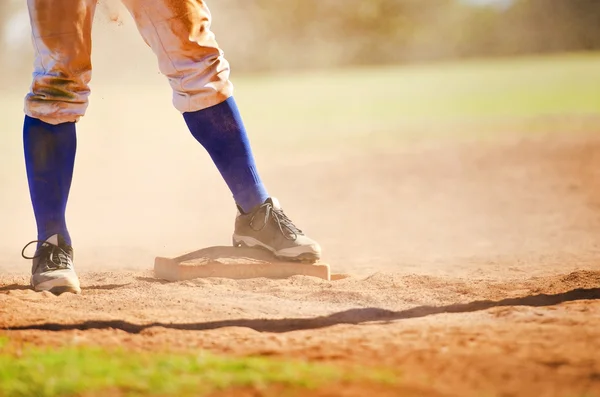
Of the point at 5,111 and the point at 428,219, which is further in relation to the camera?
the point at 5,111

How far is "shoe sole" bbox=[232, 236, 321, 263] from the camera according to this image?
2.77 m

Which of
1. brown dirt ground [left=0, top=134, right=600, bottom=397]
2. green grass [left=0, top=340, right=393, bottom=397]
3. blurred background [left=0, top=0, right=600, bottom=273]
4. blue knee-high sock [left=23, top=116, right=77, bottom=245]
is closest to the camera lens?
green grass [left=0, top=340, right=393, bottom=397]

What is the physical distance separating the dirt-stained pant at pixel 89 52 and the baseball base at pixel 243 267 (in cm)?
53

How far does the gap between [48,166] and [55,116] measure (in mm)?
167

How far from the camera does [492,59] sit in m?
26.1

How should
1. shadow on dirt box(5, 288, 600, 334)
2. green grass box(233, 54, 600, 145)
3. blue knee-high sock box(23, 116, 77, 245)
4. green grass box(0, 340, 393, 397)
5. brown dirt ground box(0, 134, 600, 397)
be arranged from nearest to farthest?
green grass box(0, 340, 393, 397) → brown dirt ground box(0, 134, 600, 397) → shadow on dirt box(5, 288, 600, 334) → blue knee-high sock box(23, 116, 77, 245) → green grass box(233, 54, 600, 145)

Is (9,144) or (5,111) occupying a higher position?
(5,111)

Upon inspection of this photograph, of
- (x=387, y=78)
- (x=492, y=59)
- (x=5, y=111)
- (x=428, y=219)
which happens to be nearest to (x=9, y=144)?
(x=5, y=111)

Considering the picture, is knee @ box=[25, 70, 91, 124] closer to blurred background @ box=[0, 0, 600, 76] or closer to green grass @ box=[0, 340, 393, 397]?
green grass @ box=[0, 340, 393, 397]

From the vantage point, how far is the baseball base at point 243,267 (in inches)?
109

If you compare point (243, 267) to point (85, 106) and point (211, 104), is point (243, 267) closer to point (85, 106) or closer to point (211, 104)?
point (211, 104)

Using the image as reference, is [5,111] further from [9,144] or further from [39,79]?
[39,79]

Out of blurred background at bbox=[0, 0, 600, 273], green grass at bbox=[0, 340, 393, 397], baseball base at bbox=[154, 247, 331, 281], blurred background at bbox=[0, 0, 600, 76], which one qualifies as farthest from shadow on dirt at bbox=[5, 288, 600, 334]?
blurred background at bbox=[0, 0, 600, 76]

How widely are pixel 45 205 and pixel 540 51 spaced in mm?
24870
